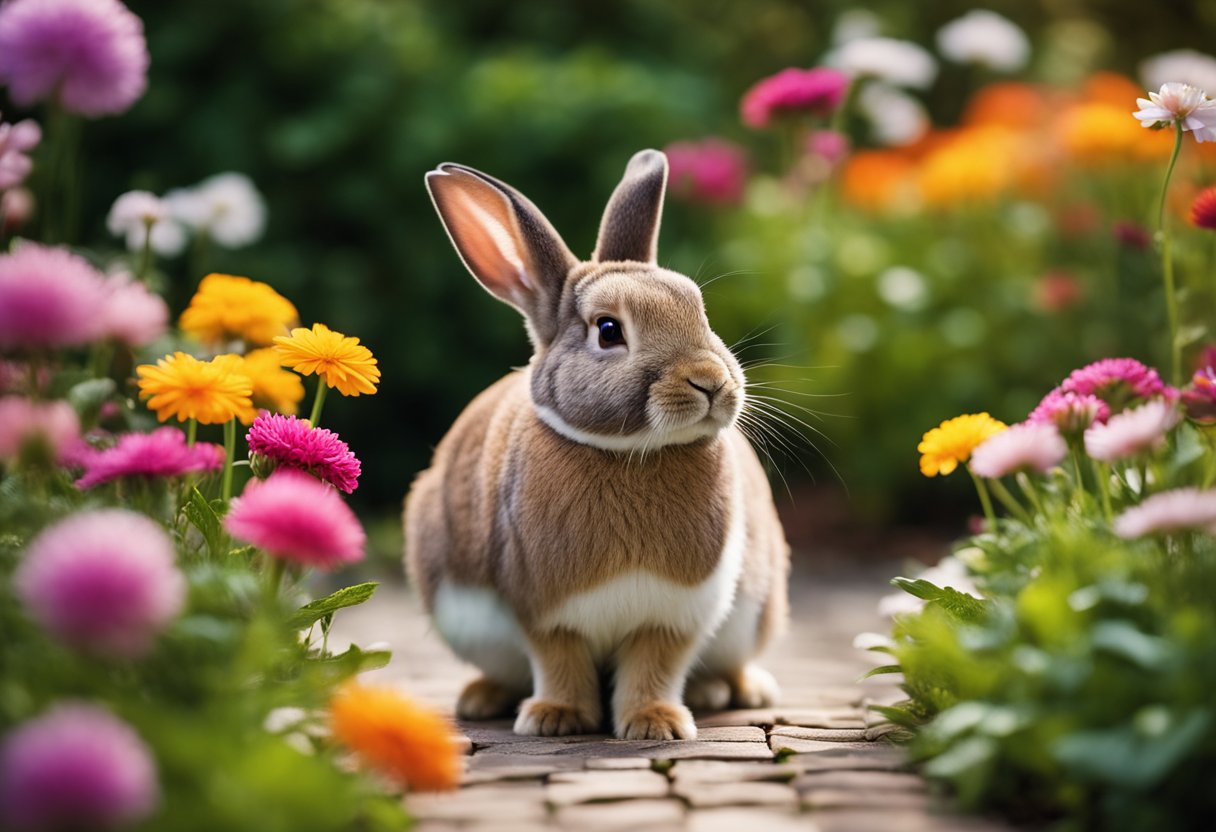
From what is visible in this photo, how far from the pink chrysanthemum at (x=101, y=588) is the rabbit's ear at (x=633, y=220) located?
186 centimetres

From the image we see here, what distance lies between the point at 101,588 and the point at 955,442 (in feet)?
6.71

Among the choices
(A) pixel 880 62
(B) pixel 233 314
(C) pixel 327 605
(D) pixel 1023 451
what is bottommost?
(C) pixel 327 605

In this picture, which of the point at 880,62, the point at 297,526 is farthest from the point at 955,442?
the point at 880,62

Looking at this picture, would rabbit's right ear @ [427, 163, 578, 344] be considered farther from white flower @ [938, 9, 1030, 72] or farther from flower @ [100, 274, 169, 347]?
white flower @ [938, 9, 1030, 72]

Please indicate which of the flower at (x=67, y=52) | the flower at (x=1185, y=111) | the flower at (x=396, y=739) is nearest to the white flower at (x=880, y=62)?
the flower at (x=1185, y=111)

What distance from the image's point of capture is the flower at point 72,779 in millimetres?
1776

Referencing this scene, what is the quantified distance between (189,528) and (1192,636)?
2.33m

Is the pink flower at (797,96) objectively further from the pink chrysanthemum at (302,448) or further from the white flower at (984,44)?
the pink chrysanthemum at (302,448)

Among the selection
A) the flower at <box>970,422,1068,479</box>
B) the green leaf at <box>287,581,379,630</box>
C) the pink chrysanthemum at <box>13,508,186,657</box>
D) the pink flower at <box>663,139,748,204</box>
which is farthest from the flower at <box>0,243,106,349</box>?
the pink flower at <box>663,139,748,204</box>

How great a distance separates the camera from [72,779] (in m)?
1.77

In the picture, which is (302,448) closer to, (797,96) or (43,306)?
(43,306)

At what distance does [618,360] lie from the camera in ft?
10.6

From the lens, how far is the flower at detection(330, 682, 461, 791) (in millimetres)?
2291

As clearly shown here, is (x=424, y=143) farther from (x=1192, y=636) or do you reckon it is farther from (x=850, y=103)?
(x=1192, y=636)
